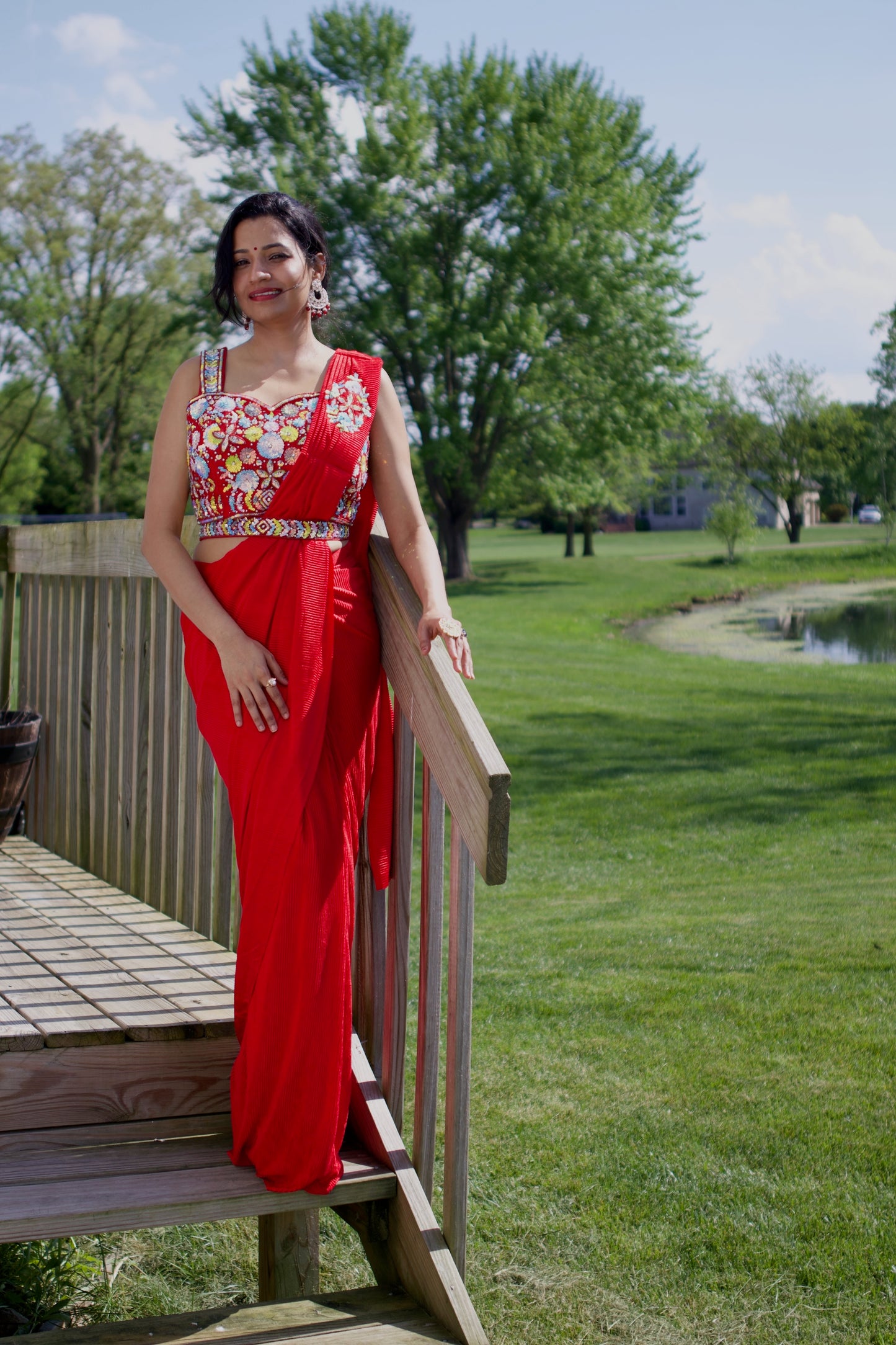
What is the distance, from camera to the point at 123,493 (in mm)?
38406

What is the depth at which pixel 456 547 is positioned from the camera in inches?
1252

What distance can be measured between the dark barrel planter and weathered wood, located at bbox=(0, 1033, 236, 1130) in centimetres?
163

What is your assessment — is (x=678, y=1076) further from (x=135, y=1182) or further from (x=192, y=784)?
(x=135, y=1182)

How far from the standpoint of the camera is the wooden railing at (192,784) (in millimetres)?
2109

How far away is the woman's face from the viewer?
7.70 feet

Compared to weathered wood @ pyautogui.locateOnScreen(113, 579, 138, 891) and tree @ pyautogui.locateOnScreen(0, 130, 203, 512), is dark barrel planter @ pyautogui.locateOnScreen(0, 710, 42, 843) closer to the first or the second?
weathered wood @ pyautogui.locateOnScreen(113, 579, 138, 891)

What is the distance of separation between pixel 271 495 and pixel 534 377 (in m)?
28.2

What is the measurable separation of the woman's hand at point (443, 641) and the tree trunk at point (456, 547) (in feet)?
96.5

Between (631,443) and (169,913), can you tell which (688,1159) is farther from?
(631,443)

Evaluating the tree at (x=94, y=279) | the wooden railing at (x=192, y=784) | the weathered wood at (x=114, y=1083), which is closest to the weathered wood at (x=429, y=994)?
the wooden railing at (x=192, y=784)

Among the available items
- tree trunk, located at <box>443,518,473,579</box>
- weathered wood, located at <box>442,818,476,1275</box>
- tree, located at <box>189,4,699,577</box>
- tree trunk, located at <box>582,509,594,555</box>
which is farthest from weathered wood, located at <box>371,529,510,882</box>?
tree trunk, located at <box>582,509,594,555</box>

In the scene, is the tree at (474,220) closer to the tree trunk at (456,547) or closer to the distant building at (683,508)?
the tree trunk at (456,547)

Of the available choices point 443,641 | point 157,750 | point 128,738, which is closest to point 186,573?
point 443,641

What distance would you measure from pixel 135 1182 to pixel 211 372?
1.51 metres
